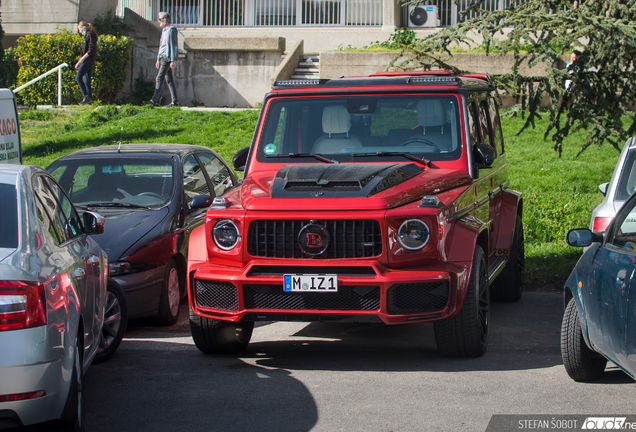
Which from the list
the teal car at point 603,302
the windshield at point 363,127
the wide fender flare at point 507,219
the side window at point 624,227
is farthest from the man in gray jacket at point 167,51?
the side window at point 624,227

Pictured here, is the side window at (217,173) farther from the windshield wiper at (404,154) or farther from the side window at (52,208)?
the side window at (52,208)

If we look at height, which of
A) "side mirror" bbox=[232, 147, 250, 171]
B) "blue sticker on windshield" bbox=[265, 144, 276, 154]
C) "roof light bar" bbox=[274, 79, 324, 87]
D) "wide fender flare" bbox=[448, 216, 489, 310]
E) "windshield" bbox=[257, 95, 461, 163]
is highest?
"roof light bar" bbox=[274, 79, 324, 87]

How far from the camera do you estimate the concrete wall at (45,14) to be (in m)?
A: 22.4

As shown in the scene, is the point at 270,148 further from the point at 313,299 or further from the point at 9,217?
the point at 9,217

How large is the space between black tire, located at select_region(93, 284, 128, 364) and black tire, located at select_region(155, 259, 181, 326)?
0.95 m

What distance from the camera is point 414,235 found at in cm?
559

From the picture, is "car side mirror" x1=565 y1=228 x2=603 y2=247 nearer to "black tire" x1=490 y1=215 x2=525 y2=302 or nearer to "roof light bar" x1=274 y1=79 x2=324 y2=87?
"roof light bar" x1=274 y1=79 x2=324 y2=87

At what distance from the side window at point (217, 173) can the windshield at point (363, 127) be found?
240cm

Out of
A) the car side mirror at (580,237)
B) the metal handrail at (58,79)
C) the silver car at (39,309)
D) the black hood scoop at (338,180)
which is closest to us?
the silver car at (39,309)

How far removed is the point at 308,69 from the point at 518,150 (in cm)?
737

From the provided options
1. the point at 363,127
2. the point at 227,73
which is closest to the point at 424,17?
the point at 227,73

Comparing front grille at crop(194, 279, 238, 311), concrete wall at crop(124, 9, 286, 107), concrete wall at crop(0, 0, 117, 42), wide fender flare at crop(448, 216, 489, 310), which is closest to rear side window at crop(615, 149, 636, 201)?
wide fender flare at crop(448, 216, 489, 310)

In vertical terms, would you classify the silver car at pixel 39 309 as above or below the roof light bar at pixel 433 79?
below

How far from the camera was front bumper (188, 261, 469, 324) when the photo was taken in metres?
5.53
